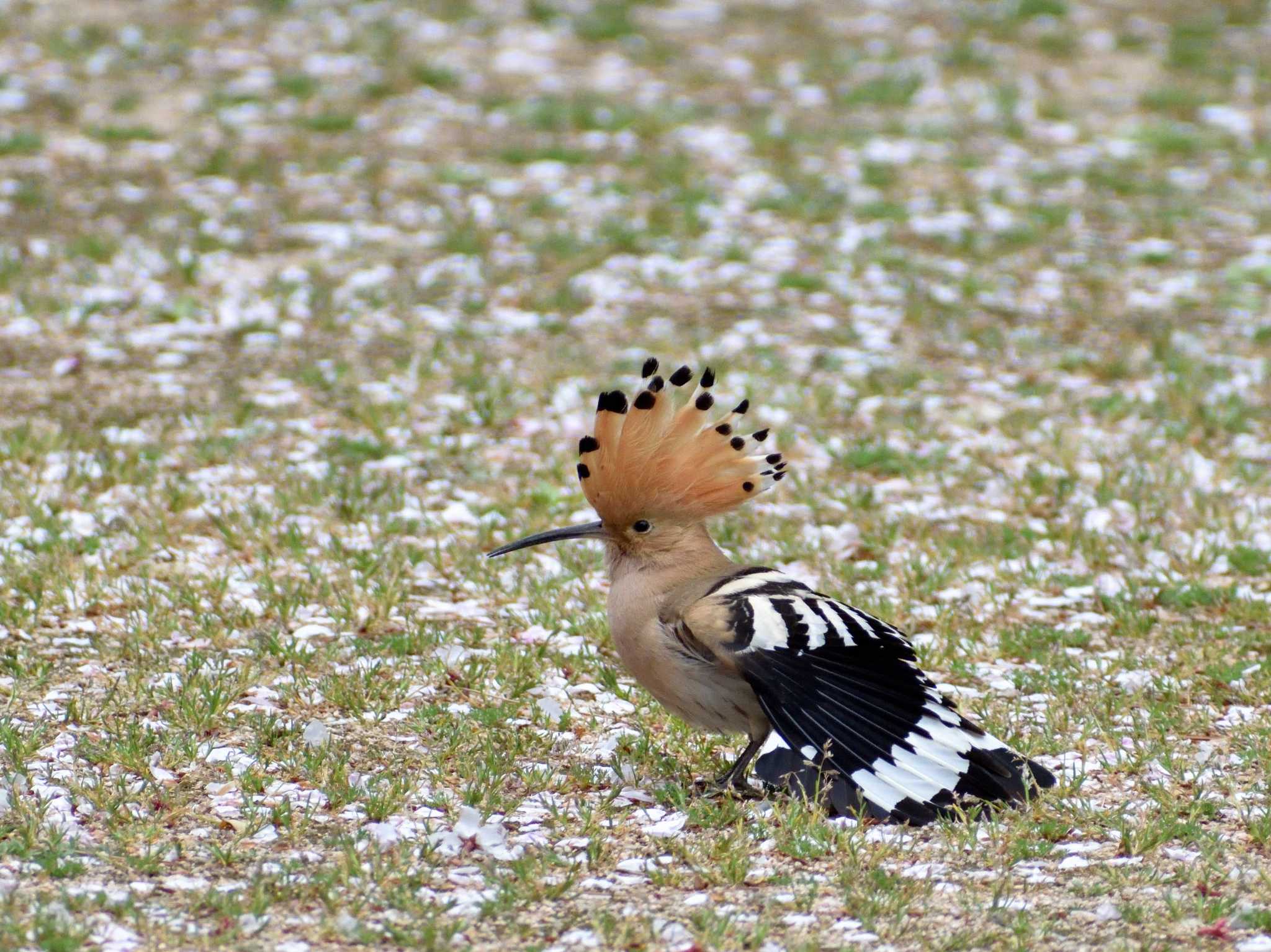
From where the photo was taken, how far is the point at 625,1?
15.8 m

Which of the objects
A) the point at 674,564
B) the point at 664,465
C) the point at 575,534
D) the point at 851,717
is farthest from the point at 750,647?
the point at 575,534

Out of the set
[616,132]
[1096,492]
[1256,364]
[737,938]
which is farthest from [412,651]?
[616,132]

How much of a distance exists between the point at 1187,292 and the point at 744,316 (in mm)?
2851

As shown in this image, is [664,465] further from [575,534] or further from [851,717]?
[851,717]

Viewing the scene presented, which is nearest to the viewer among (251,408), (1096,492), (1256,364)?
(1096,492)

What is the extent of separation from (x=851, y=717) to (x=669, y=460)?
3.22 ft

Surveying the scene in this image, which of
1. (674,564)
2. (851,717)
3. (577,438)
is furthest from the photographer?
(577,438)

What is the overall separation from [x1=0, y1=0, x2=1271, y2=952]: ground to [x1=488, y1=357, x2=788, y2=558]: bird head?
2.62 feet

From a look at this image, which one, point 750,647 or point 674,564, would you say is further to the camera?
point 674,564

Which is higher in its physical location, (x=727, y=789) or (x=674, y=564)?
(x=674, y=564)

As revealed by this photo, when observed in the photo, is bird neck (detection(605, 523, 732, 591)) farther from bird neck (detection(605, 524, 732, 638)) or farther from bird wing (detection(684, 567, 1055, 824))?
bird wing (detection(684, 567, 1055, 824))

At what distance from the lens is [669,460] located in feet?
17.5

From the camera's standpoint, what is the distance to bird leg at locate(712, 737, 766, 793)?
17.3 feet

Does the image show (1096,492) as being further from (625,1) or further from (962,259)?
(625,1)
